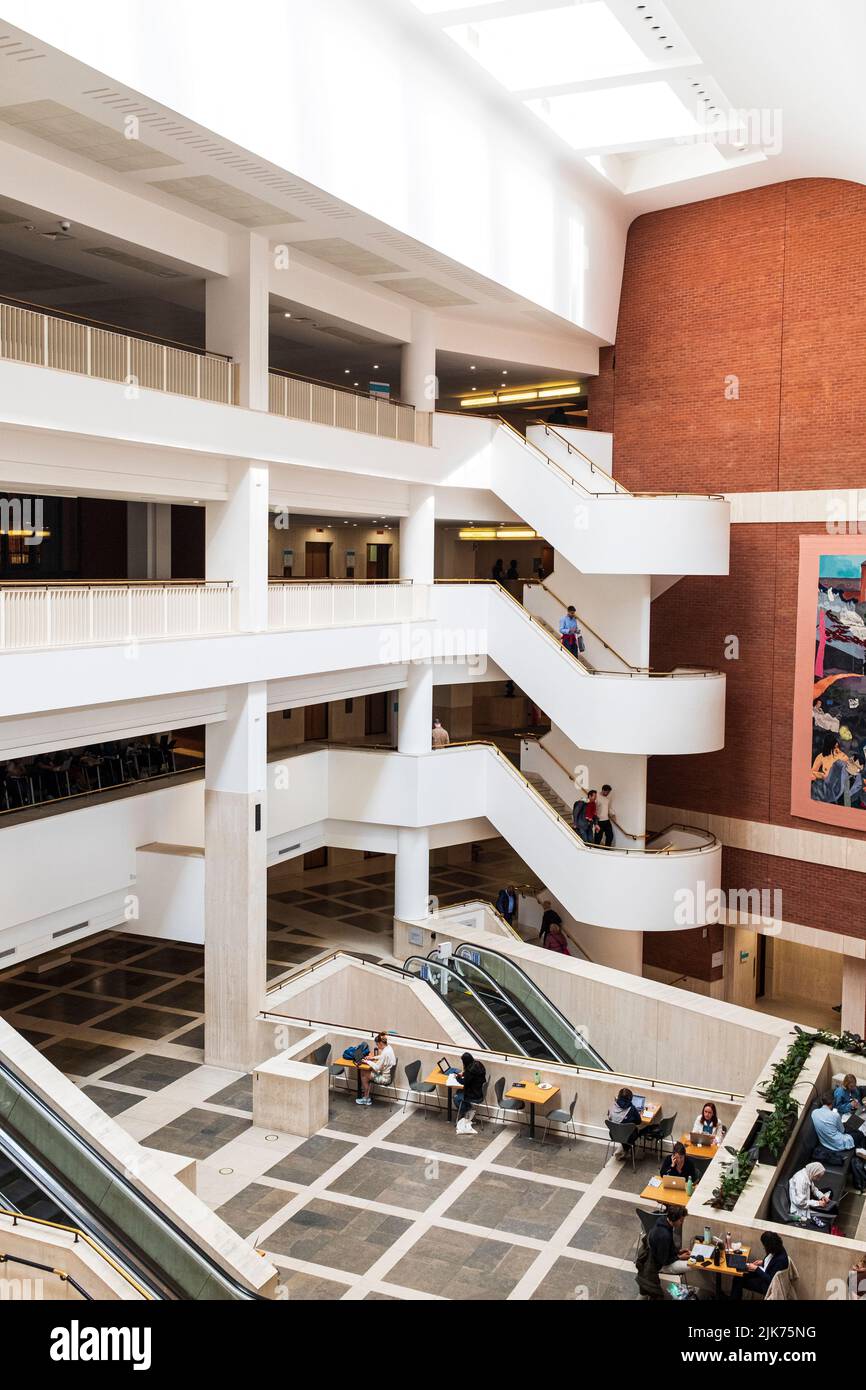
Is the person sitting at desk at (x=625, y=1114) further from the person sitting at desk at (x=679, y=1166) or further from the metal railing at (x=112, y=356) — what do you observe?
the metal railing at (x=112, y=356)

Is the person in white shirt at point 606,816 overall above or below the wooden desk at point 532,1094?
above

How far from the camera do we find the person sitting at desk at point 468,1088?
53.6 feet

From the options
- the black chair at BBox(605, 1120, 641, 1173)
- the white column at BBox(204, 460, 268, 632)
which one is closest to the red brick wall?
the white column at BBox(204, 460, 268, 632)

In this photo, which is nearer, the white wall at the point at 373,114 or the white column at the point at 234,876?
the white wall at the point at 373,114

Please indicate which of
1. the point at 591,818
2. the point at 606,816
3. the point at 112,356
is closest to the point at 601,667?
the point at 606,816

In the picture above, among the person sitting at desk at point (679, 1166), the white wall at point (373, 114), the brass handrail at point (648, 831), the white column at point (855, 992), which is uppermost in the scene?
the white wall at point (373, 114)

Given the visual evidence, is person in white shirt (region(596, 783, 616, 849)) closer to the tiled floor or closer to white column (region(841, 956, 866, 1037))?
white column (region(841, 956, 866, 1037))

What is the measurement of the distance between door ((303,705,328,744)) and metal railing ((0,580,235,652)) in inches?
547

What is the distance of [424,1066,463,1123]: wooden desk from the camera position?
16.4 m

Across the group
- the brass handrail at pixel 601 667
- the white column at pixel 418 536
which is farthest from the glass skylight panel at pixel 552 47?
the brass handrail at pixel 601 667

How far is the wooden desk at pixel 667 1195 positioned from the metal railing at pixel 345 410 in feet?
39.0

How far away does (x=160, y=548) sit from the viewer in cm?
2745
